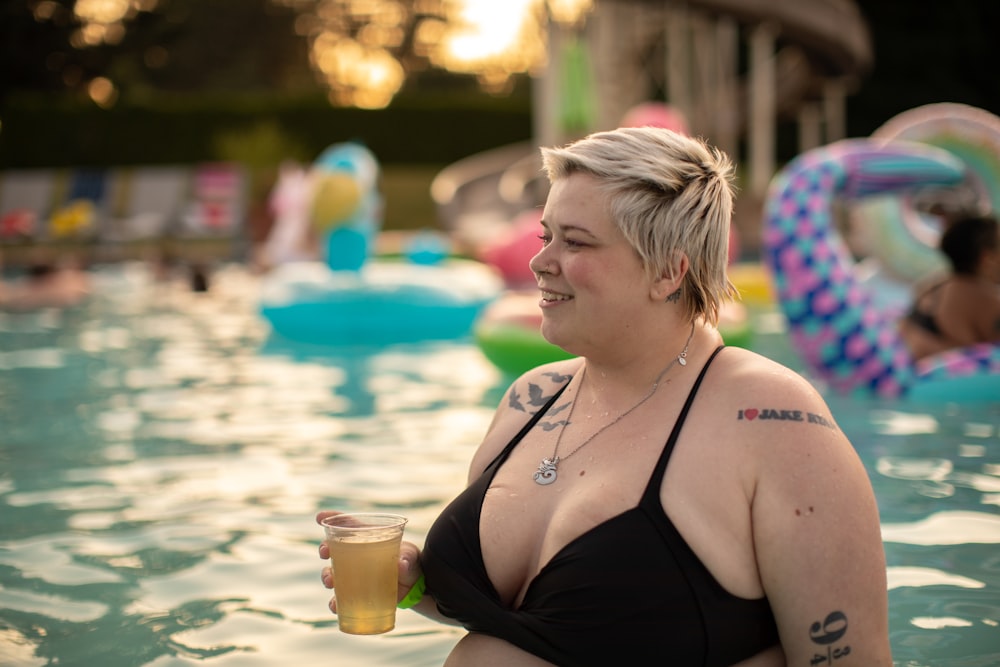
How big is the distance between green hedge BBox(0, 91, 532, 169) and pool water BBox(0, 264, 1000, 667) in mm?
18362

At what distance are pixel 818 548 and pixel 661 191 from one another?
2.22 ft

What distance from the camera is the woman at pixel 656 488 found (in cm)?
193

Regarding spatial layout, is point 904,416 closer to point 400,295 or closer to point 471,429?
point 471,429

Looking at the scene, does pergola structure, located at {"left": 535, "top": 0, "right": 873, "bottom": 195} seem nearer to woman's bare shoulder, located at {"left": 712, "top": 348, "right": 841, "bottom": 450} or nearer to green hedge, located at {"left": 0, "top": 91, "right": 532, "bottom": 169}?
green hedge, located at {"left": 0, "top": 91, "right": 532, "bottom": 169}

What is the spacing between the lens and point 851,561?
190 cm

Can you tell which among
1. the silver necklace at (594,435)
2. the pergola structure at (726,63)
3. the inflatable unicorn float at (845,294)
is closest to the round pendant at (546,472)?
the silver necklace at (594,435)

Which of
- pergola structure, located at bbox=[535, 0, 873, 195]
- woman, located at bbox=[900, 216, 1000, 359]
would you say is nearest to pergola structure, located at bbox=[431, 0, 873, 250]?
pergola structure, located at bbox=[535, 0, 873, 195]

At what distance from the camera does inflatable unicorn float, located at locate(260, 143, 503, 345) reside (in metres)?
9.66

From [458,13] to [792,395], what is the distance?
154 ft

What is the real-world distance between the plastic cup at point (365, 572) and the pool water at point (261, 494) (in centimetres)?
91

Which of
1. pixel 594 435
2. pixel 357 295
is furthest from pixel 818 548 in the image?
pixel 357 295

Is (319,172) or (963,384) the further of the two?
(319,172)

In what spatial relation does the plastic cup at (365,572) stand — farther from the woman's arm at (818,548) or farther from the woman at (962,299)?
the woman at (962,299)

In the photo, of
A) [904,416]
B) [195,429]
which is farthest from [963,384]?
[195,429]
